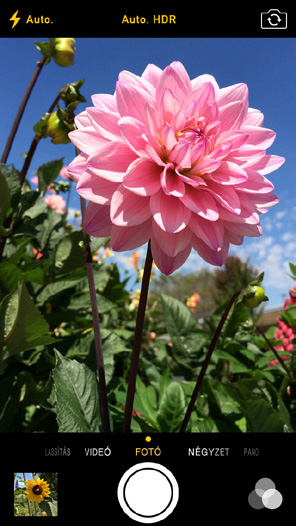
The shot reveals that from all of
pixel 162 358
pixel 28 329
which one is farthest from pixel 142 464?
pixel 162 358

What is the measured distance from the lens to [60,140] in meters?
0.52

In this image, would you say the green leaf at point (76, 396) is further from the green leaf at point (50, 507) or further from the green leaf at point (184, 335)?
the green leaf at point (184, 335)

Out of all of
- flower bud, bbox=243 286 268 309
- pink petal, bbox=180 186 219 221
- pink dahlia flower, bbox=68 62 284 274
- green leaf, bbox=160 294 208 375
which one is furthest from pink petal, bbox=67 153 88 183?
green leaf, bbox=160 294 208 375

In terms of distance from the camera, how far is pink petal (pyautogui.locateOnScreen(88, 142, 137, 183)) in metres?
0.35

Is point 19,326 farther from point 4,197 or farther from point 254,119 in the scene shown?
point 254,119

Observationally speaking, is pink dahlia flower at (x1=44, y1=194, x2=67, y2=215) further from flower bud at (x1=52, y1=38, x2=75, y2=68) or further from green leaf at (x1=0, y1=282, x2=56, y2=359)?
green leaf at (x1=0, y1=282, x2=56, y2=359)

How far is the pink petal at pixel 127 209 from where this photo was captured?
35cm

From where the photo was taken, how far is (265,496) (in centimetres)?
44

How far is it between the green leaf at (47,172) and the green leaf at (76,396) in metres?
0.43

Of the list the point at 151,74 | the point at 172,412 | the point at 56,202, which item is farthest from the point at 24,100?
the point at 56,202

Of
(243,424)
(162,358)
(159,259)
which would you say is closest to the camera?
(159,259)
